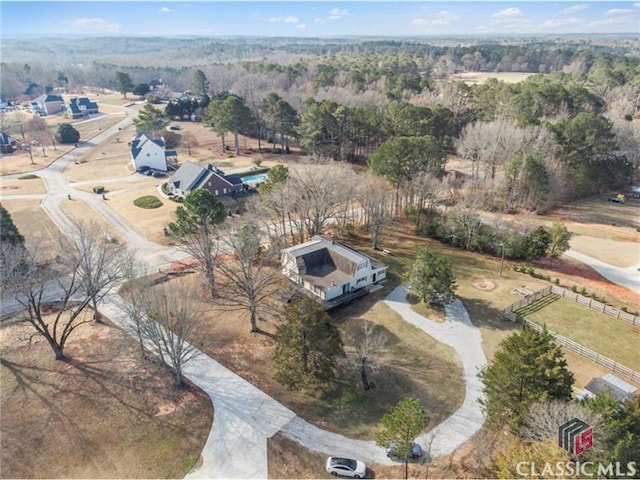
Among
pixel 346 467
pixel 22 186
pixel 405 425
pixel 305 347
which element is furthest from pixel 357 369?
pixel 22 186

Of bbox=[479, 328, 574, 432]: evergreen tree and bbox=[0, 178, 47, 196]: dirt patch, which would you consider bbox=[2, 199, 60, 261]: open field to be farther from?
bbox=[479, 328, 574, 432]: evergreen tree

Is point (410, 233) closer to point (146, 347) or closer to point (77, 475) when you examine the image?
point (146, 347)

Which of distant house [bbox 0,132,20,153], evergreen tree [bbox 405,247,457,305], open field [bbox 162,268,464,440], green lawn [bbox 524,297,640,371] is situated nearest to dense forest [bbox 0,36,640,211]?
green lawn [bbox 524,297,640,371]

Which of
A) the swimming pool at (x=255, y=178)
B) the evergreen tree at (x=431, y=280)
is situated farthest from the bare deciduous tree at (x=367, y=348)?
the swimming pool at (x=255, y=178)

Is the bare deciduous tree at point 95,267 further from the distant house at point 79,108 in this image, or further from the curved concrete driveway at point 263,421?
the distant house at point 79,108

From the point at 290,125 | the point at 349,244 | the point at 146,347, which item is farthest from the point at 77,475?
the point at 290,125
